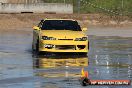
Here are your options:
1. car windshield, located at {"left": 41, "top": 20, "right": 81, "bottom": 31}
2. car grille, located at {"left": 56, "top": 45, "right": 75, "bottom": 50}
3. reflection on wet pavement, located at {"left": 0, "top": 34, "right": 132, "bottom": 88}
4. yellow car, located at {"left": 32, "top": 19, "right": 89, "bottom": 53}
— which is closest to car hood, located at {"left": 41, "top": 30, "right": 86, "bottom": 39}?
yellow car, located at {"left": 32, "top": 19, "right": 89, "bottom": 53}

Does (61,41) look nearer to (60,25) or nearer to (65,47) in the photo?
(65,47)

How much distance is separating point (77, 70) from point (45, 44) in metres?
5.49

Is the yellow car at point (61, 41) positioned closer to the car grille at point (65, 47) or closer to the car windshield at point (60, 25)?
the car grille at point (65, 47)

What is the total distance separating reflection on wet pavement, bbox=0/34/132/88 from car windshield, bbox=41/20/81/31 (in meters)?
1.21

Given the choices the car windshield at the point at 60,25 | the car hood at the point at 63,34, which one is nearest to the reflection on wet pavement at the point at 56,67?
the car hood at the point at 63,34

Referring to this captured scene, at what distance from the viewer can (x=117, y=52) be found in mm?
26094

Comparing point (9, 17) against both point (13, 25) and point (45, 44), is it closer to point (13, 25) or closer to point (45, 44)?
point (13, 25)

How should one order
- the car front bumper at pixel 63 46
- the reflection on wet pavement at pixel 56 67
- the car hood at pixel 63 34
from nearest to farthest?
the reflection on wet pavement at pixel 56 67
the car front bumper at pixel 63 46
the car hood at pixel 63 34

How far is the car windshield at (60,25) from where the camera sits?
2533 cm

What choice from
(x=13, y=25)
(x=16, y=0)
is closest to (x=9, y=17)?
(x=13, y=25)

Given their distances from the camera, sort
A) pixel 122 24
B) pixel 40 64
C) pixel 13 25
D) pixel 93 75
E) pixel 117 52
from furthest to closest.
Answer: pixel 122 24 → pixel 13 25 → pixel 117 52 → pixel 40 64 → pixel 93 75

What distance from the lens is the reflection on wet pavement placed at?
49.9 ft

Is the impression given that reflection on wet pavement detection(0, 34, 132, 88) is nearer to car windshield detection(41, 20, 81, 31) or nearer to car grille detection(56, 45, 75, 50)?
car grille detection(56, 45, 75, 50)

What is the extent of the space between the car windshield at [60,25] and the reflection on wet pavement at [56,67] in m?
1.21
